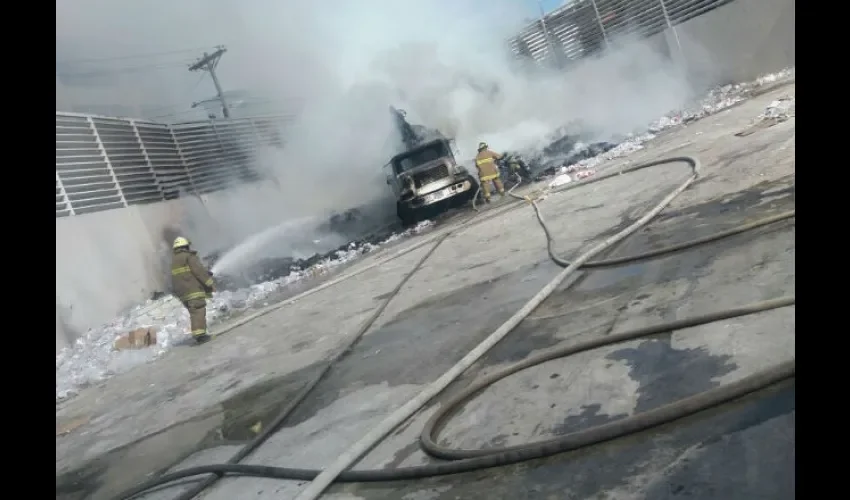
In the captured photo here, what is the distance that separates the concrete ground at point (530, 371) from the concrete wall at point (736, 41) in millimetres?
9598

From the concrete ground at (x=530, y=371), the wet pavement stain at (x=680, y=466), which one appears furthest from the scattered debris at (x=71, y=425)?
the wet pavement stain at (x=680, y=466)

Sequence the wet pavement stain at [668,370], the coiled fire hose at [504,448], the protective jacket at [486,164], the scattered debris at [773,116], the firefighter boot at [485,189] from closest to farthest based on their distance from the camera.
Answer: the coiled fire hose at [504,448] → the wet pavement stain at [668,370] → the scattered debris at [773,116] → the protective jacket at [486,164] → the firefighter boot at [485,189]

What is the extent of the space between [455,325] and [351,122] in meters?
14.8

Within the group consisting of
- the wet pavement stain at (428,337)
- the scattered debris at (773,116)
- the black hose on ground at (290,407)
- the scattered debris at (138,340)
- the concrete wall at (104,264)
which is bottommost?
the wet pavement stain at (428,337)

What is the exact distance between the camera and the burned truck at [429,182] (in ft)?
44.0

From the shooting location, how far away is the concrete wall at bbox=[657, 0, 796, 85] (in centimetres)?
1648

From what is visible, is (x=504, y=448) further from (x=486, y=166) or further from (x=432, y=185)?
(x=432, y=185)

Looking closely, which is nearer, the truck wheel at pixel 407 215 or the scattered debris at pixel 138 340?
the scattered debris at pixel 138 340

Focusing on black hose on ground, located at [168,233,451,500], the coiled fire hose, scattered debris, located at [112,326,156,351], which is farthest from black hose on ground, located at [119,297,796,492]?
scattered debris, located at [112,326,156,351]

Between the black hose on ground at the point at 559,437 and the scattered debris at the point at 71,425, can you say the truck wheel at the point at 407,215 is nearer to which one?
the scattered debris at the point at 71,425

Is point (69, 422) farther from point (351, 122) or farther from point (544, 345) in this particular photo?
point (351, 122)

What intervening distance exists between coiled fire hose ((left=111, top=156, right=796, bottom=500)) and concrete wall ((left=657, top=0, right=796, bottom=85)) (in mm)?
14356

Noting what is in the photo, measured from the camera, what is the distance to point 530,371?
11.9 feet
